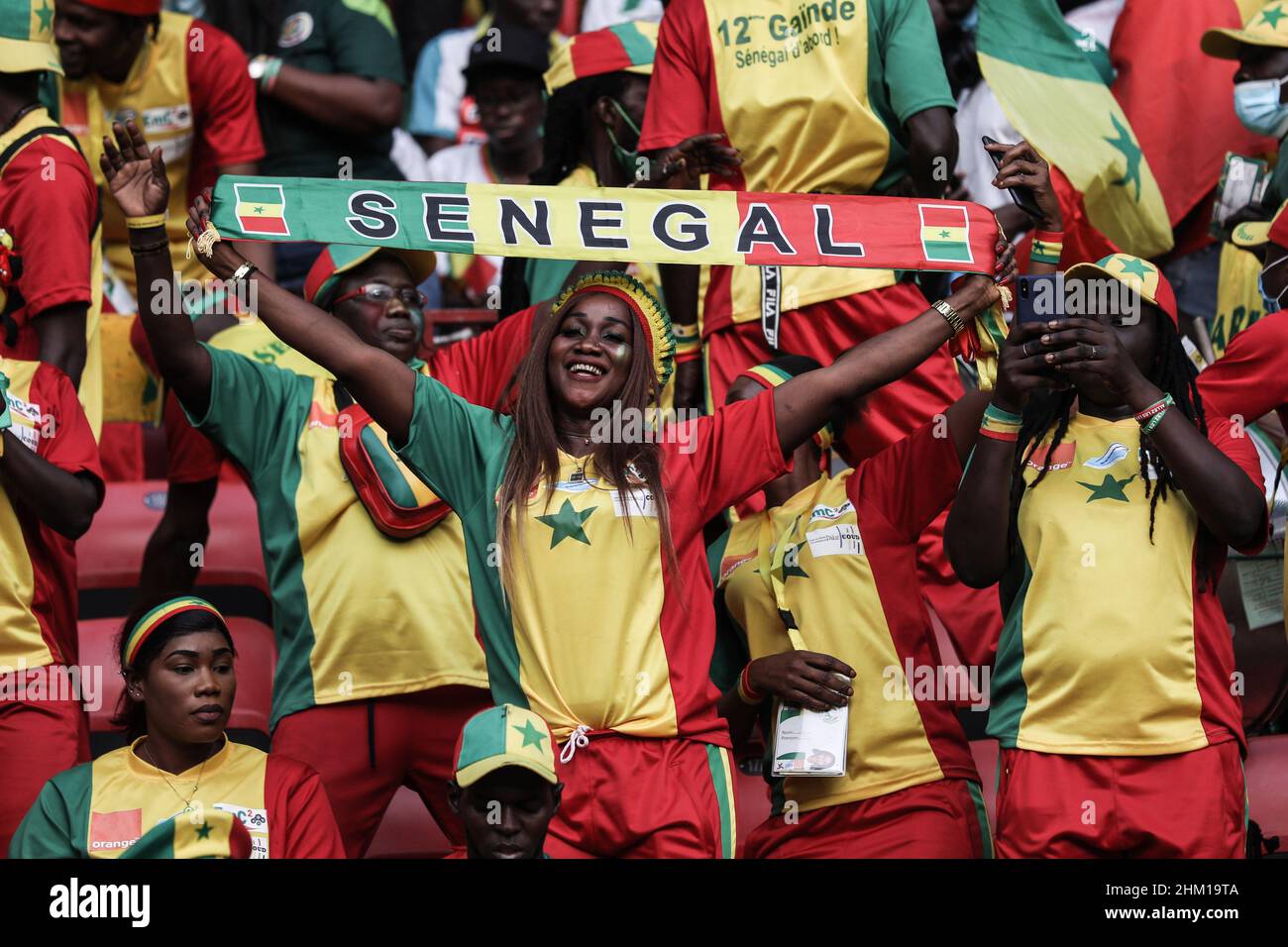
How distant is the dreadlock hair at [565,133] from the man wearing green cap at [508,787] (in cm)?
309

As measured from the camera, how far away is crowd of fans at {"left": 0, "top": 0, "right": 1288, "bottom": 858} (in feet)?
16.3

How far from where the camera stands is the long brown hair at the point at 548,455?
506cm

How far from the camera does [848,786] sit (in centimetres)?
543

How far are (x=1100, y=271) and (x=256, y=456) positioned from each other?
101 inches

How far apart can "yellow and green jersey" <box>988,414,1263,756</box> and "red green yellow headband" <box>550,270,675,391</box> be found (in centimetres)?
105

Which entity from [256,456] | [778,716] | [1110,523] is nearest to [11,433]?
[256,456]

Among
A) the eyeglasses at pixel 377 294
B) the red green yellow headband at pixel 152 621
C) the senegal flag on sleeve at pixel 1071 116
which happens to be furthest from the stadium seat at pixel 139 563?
the senegal flag on sleeve at pixel 1071 116

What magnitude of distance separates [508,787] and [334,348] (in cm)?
115

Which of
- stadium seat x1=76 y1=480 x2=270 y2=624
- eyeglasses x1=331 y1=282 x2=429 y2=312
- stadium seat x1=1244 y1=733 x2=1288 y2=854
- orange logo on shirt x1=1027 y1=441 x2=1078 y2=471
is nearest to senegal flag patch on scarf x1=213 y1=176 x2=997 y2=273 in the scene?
orange logo on shirt x1=1027 y1=441 x2=1078 y2=471

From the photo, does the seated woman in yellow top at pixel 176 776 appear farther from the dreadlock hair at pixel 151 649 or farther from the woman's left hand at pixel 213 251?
the woman's left hand at pixel 213 251

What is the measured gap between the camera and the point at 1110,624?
5.02 meters

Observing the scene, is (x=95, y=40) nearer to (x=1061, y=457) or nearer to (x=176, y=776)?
(x=176, y=776)

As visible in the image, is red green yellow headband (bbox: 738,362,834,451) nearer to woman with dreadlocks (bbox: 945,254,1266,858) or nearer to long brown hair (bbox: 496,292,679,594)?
long brown hair (bbox: 496,292,679,594)
